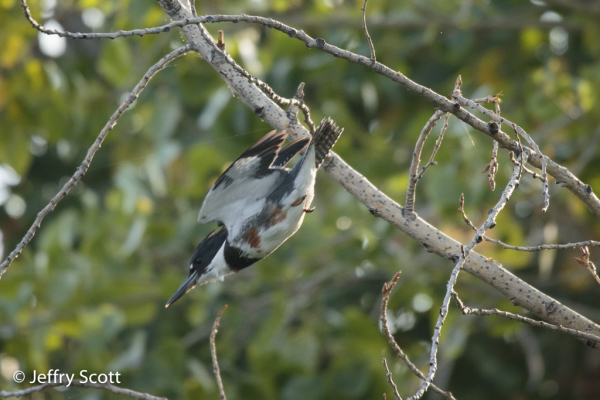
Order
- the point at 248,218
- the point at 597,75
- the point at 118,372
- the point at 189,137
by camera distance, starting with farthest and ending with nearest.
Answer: the point at 189,137 < the point at 597,75 < the point at 118,372 < the point at 248,218

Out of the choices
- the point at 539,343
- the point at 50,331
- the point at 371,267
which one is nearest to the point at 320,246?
the point at 371,267

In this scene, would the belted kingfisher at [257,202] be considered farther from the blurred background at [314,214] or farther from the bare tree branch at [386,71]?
the blurred background at [314,214]

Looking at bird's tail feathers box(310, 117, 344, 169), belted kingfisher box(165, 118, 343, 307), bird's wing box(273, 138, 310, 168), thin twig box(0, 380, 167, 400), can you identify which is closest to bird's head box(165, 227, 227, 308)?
belted kingfisher box(165, 118, 343, 307)

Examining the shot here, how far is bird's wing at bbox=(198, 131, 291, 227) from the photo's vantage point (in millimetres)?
1874

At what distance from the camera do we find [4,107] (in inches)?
159

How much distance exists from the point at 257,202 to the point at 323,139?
1.55 feet

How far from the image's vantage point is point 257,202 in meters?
2.13

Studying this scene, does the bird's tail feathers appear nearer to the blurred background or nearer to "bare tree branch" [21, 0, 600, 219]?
"bare tree branch" [21, 0, 600, 219]

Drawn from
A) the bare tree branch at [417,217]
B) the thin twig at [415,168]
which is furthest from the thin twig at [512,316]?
the thin twig at [415,168]

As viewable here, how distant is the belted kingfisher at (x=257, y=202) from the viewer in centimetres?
186

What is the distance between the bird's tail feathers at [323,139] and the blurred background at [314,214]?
1.33 metres

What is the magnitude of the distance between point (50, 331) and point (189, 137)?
5.57ft

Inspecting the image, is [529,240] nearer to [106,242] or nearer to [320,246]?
[320,246]

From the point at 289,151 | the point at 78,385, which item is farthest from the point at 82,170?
the point at 289,151
